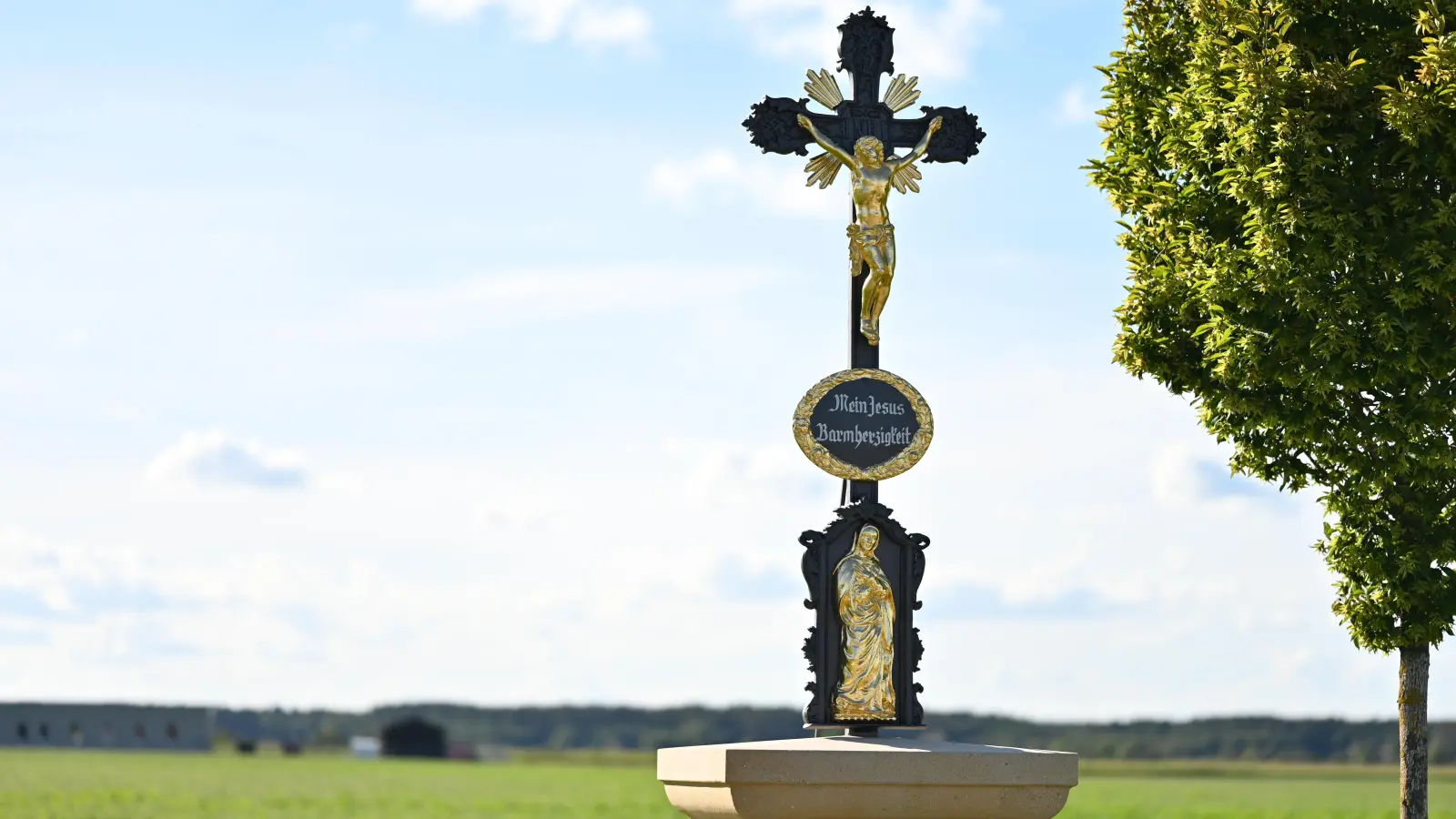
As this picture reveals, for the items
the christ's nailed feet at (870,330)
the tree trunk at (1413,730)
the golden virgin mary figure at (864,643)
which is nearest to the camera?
the golden virgin mary figure at (864,643)

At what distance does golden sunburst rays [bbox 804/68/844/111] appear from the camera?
1422 cm

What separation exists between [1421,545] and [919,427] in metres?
5.76

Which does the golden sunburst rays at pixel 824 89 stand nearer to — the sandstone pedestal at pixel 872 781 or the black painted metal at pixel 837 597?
the black painted metal at pixel 837 597

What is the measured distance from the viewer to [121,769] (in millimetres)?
62469

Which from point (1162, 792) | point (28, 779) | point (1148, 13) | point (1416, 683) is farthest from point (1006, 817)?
point (28, 779)

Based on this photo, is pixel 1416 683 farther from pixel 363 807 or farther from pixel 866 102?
pixel 363 807

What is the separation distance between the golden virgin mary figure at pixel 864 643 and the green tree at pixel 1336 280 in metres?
4.74

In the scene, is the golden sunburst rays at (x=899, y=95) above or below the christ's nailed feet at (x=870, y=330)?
above

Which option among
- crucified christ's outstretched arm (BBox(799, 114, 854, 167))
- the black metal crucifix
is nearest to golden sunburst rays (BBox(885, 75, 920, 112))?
the black metal crucifix

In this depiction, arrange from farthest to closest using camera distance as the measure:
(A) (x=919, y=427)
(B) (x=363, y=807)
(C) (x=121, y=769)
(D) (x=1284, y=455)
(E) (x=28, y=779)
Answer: (C) (x=121, y=769) → (E) (x=28, y=779) → (B) (x=363, y=807) → (D) (x=1284, y=455) → (A) (x=919, y=427)

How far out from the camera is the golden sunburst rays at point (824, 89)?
46.6ft

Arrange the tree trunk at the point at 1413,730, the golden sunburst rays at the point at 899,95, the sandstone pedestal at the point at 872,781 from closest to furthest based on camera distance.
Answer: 1. the sandstone pedestal at the point at 872,781
2. the golden sunburst rays at the point at 899,95
3. the tree trunk at the point at 1413,730

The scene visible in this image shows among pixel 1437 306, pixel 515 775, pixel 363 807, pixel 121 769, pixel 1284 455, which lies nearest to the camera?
pixel 1437 306

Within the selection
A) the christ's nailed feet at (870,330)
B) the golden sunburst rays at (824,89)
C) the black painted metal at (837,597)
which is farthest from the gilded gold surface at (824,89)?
the black painted metal at (837,597)
